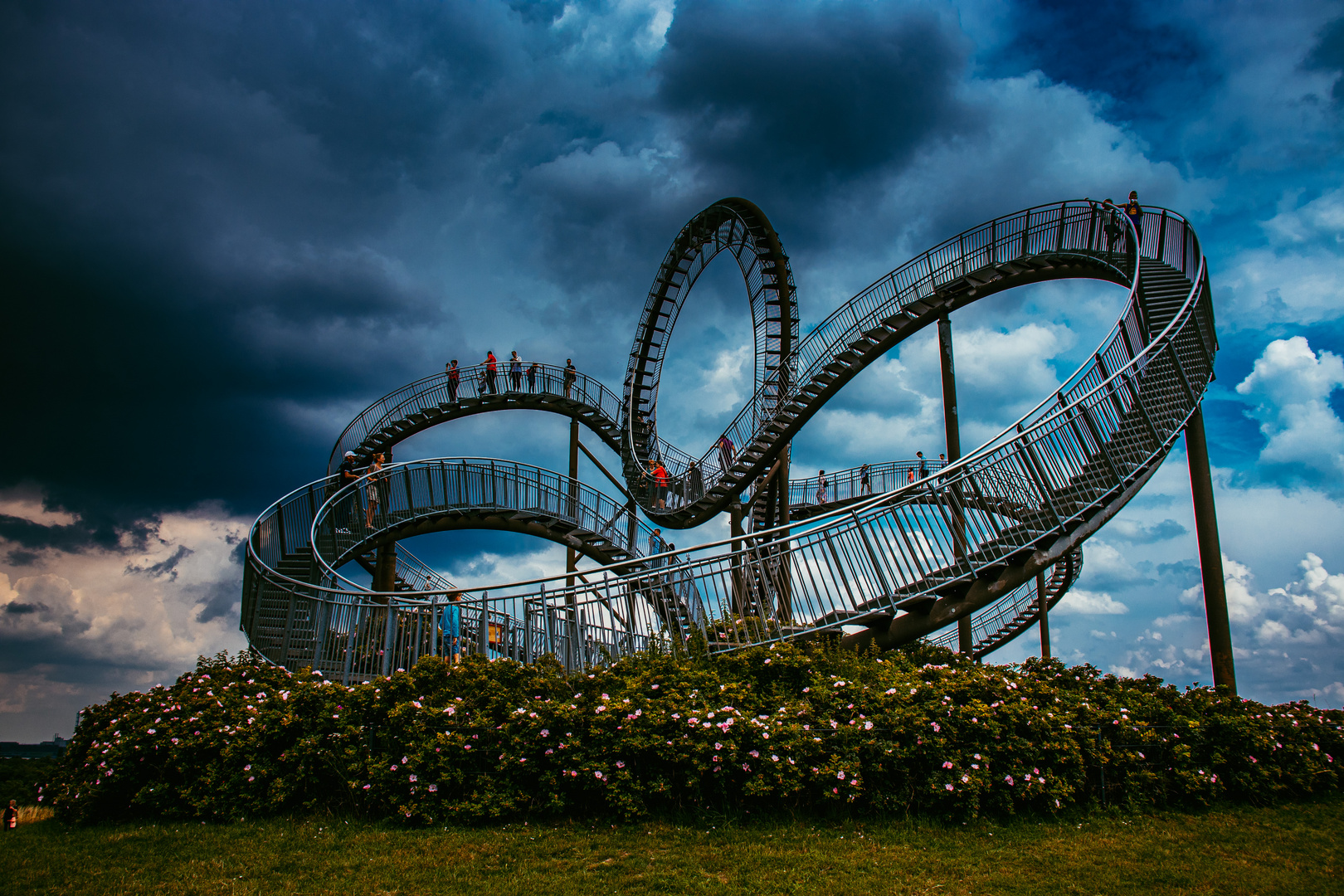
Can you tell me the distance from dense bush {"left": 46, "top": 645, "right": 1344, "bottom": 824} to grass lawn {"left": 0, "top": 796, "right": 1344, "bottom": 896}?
304 millimetres

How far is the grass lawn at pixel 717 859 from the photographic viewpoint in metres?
5.39

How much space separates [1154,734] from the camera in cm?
747

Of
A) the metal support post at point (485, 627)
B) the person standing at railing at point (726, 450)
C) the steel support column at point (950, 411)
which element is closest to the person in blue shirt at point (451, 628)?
the metal support post at point (485, 627)

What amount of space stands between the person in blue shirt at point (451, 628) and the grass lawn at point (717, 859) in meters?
3.77

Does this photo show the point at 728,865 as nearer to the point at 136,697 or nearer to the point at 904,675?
the point at 904,675

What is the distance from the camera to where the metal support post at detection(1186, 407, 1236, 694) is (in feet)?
39.3

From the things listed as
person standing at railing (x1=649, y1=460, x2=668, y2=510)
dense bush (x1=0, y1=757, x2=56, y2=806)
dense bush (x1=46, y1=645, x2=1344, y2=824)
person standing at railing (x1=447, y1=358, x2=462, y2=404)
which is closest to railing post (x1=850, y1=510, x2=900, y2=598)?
dense bush (x1=46, y1=645, x2=1344, y2=824)

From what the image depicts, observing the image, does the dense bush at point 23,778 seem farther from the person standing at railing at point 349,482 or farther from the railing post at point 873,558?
the railing post at point 873,558

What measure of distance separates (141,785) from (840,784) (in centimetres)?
705

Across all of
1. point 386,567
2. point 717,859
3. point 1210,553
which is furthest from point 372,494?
point 1210,553

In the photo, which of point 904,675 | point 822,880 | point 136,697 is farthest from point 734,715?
point 136,697

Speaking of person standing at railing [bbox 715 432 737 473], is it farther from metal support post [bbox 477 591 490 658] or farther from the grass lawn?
the grass lawn

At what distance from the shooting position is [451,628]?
10852mm

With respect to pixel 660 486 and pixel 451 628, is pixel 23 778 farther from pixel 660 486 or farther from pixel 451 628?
pixel 660 486
